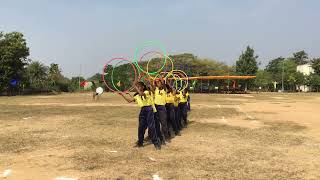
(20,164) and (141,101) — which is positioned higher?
(141,101)

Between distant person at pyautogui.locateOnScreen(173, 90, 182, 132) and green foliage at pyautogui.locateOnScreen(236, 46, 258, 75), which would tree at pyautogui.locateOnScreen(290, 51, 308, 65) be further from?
distant person at pyautogui.locateOnScreen(173, 90, 182, 132)

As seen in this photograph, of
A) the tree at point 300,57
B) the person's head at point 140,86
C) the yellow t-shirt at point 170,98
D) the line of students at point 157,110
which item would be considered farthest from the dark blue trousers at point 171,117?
the tree at point 300,57

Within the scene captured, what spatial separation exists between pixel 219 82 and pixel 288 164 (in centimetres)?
7140

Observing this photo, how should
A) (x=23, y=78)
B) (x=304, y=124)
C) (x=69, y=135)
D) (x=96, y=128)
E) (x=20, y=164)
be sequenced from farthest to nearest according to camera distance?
1. (x=23, y=78)
2. (x=304, y=124)
3. (x=96, y=128)
4. (x=69, y=135)
5. (x=20, y=164)

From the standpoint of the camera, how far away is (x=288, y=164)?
10266 mm

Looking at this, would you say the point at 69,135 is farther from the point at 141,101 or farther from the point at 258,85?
the point at 258,85

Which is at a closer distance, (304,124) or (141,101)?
(141,101)

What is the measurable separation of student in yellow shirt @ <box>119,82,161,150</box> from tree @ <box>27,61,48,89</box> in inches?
2529

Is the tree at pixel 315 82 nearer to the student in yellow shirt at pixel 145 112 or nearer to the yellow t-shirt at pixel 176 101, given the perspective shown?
the yellow t-shirt at pixel 176 101

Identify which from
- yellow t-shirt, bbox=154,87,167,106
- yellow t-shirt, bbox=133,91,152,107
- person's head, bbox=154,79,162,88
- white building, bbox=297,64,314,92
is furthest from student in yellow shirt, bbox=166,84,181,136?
white building, bbox=297,64,314,92

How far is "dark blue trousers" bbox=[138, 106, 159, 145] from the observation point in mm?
12430

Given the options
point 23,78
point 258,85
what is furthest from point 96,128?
point 258,85

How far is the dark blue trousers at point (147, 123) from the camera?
40.8 ft

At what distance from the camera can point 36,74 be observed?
76.1 meters
